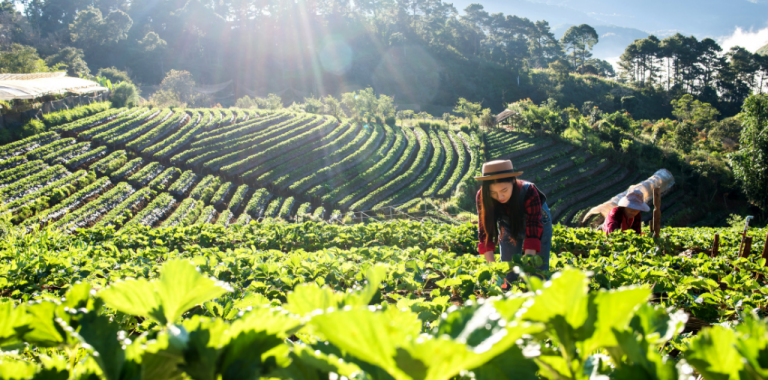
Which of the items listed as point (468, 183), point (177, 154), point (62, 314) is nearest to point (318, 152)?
point (177, 154)

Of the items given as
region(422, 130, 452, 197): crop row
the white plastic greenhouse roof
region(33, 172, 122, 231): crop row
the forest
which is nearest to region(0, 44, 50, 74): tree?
the white plastic greenhouse roof

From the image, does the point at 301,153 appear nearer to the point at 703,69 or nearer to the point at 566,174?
the point at 566,174

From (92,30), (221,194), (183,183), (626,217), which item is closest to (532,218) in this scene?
(626,217)

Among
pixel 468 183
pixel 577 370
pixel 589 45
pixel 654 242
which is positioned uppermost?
pixel 589 45

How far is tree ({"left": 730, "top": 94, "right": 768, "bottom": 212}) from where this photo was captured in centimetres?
2277

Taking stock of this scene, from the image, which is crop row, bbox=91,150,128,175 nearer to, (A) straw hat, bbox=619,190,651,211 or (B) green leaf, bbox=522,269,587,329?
(A) straw hat, bbox=619,190,651,211

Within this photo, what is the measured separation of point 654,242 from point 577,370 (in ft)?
16.8

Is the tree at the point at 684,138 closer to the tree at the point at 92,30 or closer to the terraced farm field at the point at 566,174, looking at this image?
the terraced farm field at the point at 566,174

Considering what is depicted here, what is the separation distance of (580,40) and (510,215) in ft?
315

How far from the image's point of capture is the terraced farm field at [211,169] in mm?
18984

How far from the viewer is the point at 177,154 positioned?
25.6 metres

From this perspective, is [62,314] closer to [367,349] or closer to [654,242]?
[367,349]

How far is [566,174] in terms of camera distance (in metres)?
30.4

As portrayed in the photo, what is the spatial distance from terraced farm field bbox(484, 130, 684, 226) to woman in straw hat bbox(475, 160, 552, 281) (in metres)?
21.2
